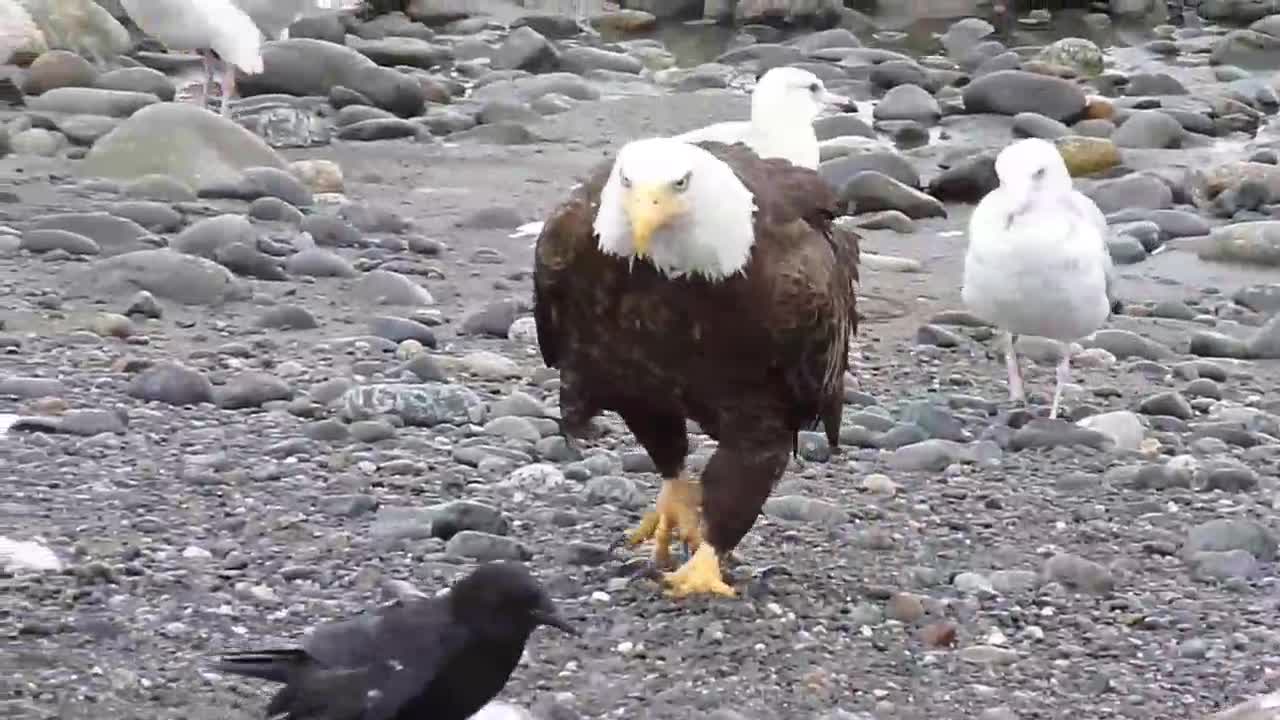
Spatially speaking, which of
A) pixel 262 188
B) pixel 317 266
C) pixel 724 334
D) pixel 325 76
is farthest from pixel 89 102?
pixel 724 334

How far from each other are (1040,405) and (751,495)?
2.50 metres

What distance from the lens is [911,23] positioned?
19797mm

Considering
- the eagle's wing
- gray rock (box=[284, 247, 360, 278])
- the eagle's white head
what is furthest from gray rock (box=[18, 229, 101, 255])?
the eagle's white head

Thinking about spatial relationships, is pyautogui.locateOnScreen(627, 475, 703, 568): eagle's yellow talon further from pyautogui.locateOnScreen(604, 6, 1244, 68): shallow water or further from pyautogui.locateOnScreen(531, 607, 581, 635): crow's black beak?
pyautogui.locateOnScreen(604, 6, 1244, 68): shallow water

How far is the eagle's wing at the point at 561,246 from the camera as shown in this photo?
508 cm

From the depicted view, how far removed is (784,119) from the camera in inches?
378

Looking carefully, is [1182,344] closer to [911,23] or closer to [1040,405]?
[1040,405]

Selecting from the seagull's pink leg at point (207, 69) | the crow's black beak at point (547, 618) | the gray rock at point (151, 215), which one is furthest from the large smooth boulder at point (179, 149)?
the crow's black beak at point (547, 618)

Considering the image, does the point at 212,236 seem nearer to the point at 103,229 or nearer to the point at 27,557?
the point at 103,229

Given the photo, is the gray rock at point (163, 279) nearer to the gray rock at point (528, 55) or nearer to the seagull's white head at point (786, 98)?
the seagull's white head at point (786, 98)

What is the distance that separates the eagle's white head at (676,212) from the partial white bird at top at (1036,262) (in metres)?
2.74

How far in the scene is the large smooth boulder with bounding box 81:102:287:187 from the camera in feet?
32.1

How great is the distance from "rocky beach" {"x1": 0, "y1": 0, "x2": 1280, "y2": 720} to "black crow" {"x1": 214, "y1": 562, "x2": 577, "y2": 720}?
32 cm

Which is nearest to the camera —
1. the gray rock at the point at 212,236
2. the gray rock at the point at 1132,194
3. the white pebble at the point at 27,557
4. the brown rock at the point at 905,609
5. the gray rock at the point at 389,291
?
the white pebble at the point at 27,557
